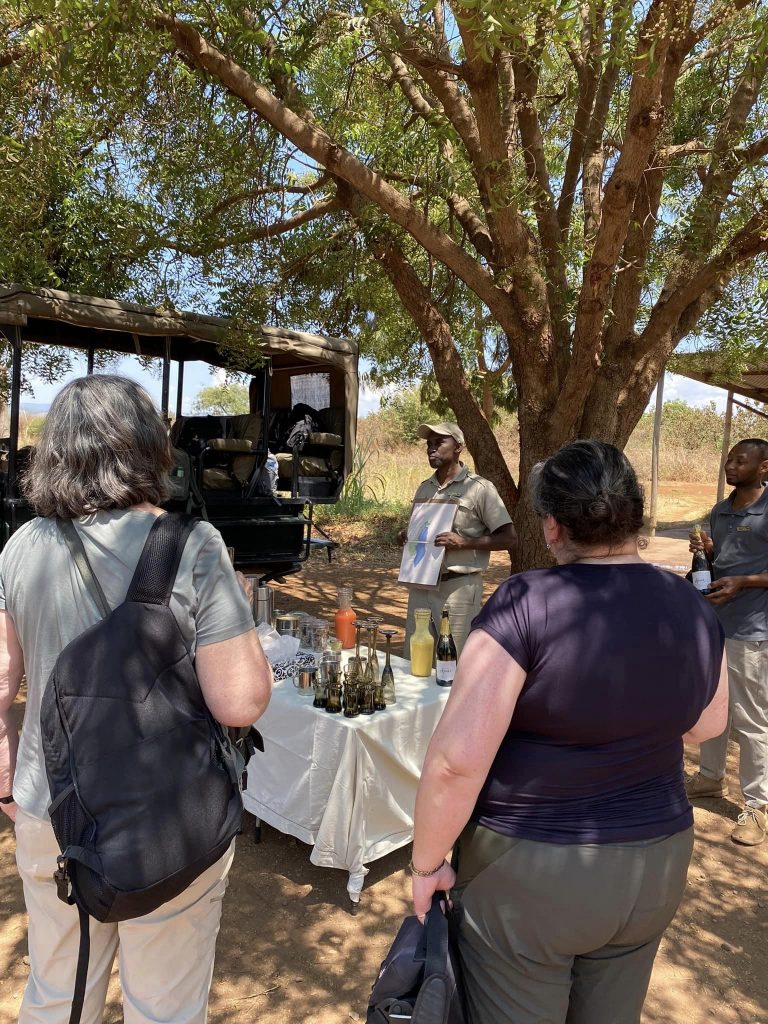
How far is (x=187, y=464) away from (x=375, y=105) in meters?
4.15

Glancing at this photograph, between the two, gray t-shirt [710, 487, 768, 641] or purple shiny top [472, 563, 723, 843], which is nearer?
purple shiny top [472, 563, 723, 843]

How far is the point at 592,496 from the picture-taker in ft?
5.20

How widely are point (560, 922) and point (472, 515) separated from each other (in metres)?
2.90

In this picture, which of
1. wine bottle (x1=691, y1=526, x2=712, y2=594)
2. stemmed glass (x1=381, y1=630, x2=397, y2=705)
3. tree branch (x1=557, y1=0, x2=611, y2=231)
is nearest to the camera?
stemmed glass (x1=381, y1=630, x2=397, y2=705)

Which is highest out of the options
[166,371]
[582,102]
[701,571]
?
[582,102]

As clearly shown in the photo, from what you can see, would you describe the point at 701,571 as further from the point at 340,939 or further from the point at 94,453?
the point at 94,453

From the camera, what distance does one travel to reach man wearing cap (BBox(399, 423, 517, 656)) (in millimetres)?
4215

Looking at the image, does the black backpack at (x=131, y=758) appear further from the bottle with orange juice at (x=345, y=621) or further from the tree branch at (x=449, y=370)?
the tree branch at (x=449, y=370)

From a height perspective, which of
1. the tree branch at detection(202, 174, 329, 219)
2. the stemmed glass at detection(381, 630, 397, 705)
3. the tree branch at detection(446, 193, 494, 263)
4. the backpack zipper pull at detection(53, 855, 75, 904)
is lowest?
the stemmed glass at detection(381, 630, 397, 705)

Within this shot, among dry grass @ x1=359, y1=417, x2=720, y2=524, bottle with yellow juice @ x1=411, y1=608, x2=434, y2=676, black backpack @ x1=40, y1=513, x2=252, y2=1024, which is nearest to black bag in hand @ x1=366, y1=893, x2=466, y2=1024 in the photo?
black backpack @ x1=40, y1=513, x2=252, y2=1024

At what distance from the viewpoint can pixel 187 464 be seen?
6141mm

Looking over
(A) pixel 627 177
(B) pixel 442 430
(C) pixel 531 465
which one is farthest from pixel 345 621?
(A) pixel 627 177

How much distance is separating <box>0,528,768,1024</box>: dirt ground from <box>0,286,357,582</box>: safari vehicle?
3.05 meters

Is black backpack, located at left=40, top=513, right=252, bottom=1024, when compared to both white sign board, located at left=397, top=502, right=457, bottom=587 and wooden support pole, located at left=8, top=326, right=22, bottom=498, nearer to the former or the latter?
white sign board, located at left=397, top=502, right=457, bottom=587
